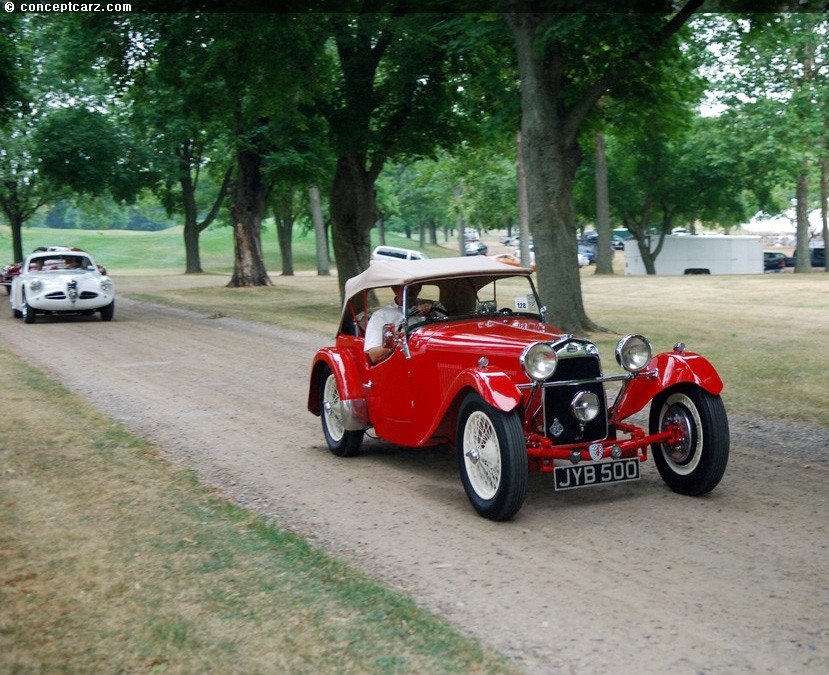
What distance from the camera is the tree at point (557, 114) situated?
16.6m

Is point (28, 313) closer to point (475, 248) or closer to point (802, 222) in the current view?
point (802, 222)

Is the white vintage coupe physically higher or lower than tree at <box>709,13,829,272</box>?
lower

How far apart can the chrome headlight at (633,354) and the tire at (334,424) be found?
2609 mm

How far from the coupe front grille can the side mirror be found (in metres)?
1.79

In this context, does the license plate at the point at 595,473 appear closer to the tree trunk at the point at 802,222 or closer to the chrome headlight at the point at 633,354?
the chrome headlight at the point at 633,354

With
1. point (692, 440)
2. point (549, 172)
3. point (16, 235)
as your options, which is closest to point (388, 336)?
point (692, 440)

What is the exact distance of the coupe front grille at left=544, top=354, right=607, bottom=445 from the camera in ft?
23.6

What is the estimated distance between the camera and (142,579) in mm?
5762

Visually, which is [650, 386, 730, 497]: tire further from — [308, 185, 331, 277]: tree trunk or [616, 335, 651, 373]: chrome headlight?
[308, 185, 331, 277]: tree trunk

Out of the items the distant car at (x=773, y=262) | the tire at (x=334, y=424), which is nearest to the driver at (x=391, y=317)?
the tire at (x=334, y=424)

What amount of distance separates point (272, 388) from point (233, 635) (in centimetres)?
850

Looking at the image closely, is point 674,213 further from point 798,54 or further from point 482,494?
point 482,494

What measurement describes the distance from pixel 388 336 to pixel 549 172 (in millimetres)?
9557

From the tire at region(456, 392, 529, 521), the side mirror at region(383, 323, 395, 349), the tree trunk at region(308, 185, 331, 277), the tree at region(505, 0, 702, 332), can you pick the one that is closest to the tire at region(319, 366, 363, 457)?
the side mirror at region(383, 323, 395, 349)
